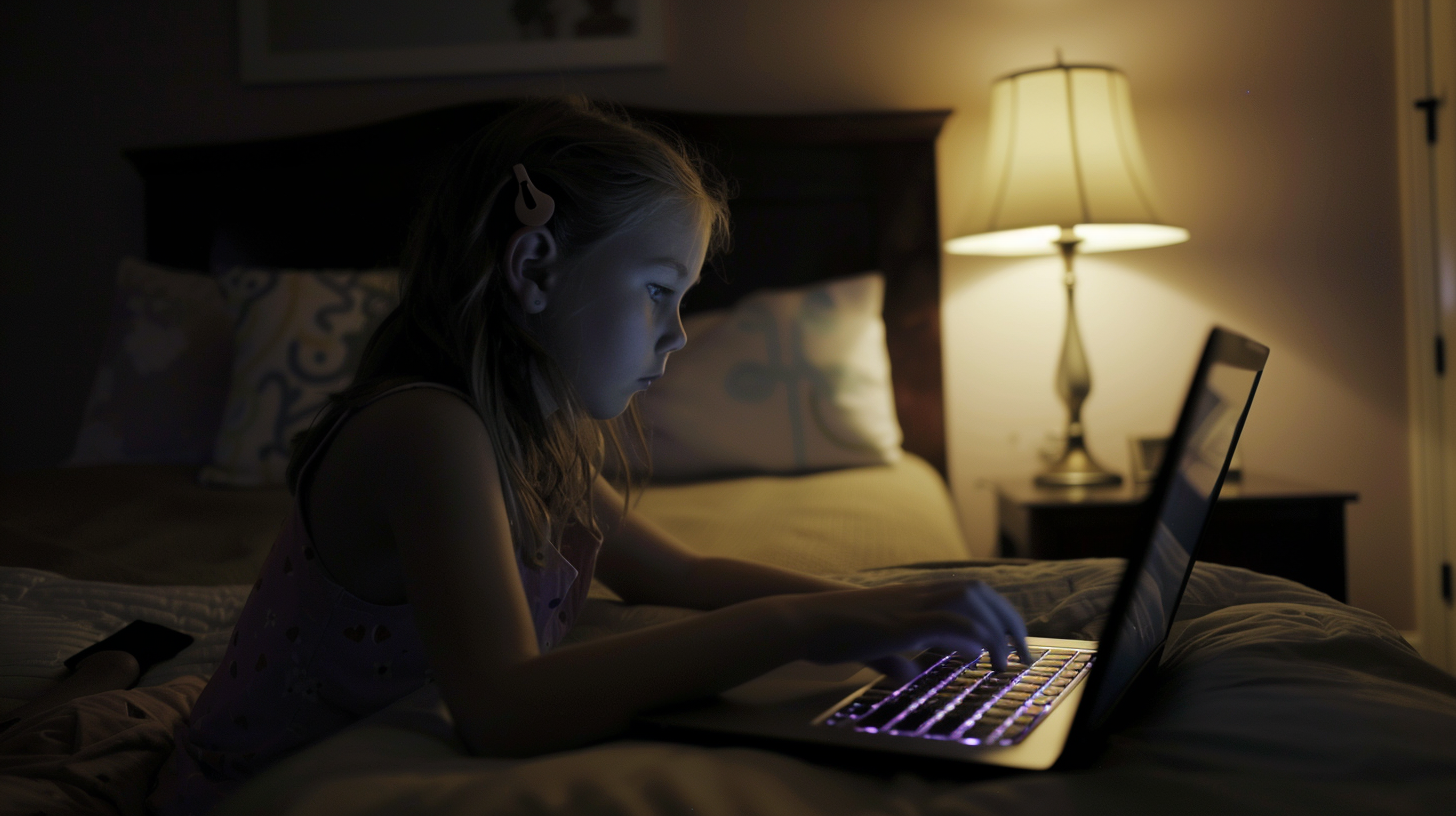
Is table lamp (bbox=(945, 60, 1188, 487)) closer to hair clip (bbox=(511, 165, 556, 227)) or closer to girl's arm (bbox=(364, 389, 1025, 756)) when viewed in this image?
hair clip (bbox=(511, 165, 556, 227))

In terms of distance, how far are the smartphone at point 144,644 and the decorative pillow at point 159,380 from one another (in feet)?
3.72

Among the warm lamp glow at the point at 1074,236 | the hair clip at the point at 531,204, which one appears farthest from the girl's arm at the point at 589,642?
the warm lamp glow at the point at 1074,236

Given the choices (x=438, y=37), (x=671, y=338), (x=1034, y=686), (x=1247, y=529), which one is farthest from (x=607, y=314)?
(x=438, y=37)

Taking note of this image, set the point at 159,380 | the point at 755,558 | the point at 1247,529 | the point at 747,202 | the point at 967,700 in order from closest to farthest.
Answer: the point at 967,700
the point at 755,558
the point at 1247,529
the point at 159,380
the point at 747,202

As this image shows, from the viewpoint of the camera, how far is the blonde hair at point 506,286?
0.74 meters

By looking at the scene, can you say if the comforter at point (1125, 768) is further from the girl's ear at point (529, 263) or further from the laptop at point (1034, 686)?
the girl's ear at point (529, 263)

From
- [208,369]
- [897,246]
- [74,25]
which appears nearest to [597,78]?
[897,246]

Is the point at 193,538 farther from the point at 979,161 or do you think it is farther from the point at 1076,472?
the point at 979,161

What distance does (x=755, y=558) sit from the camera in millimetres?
1198

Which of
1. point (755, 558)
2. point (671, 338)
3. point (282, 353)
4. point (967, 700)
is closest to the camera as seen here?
point (967, 700)

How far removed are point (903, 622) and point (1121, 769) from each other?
13 cm

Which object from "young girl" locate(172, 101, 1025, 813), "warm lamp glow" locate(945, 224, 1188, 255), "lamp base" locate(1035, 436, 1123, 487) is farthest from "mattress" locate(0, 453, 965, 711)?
"warm lamp glow" locate(945, 224, 1188, 255)

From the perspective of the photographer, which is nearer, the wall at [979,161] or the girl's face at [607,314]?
the girl's face at [607,314]

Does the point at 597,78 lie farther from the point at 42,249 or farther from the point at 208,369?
the point at 42,249
